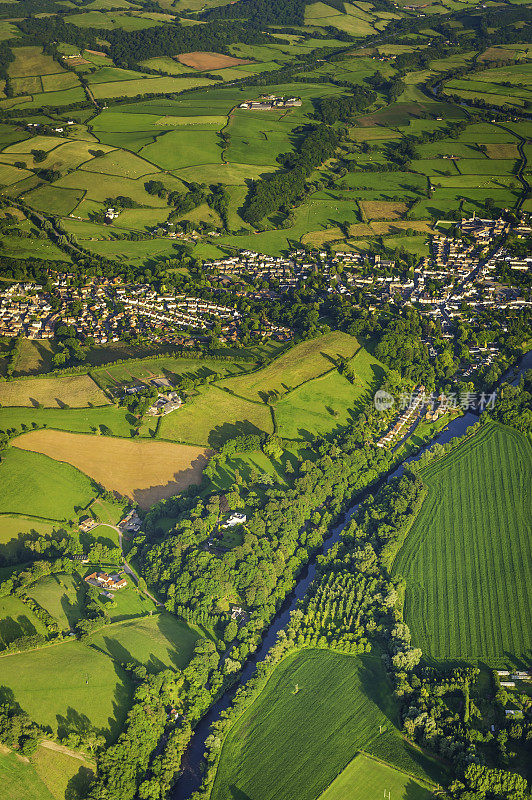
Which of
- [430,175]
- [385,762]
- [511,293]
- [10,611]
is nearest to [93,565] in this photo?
[10,611]

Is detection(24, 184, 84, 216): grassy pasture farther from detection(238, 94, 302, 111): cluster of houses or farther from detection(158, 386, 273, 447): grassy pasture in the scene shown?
detection(158, 386, 273, 447): grassy pasture

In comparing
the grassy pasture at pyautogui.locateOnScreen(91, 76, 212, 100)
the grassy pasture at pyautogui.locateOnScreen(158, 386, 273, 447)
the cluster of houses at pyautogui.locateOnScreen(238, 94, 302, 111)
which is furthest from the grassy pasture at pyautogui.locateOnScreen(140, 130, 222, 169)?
the grassy pasture at pyautogui.locateOnScreen(158, 386, 273, 447)

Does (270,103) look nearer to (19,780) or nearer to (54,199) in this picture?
(54,199)

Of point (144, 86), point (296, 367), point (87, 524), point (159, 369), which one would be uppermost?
point (144, 86)

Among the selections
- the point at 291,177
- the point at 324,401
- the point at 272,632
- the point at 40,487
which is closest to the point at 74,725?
the point at 272,632

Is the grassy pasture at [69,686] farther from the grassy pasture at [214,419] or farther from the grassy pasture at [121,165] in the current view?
the grassy pasture at [121,165]

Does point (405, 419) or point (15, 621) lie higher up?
point (405, 419)

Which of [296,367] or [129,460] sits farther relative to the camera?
[296,367]
